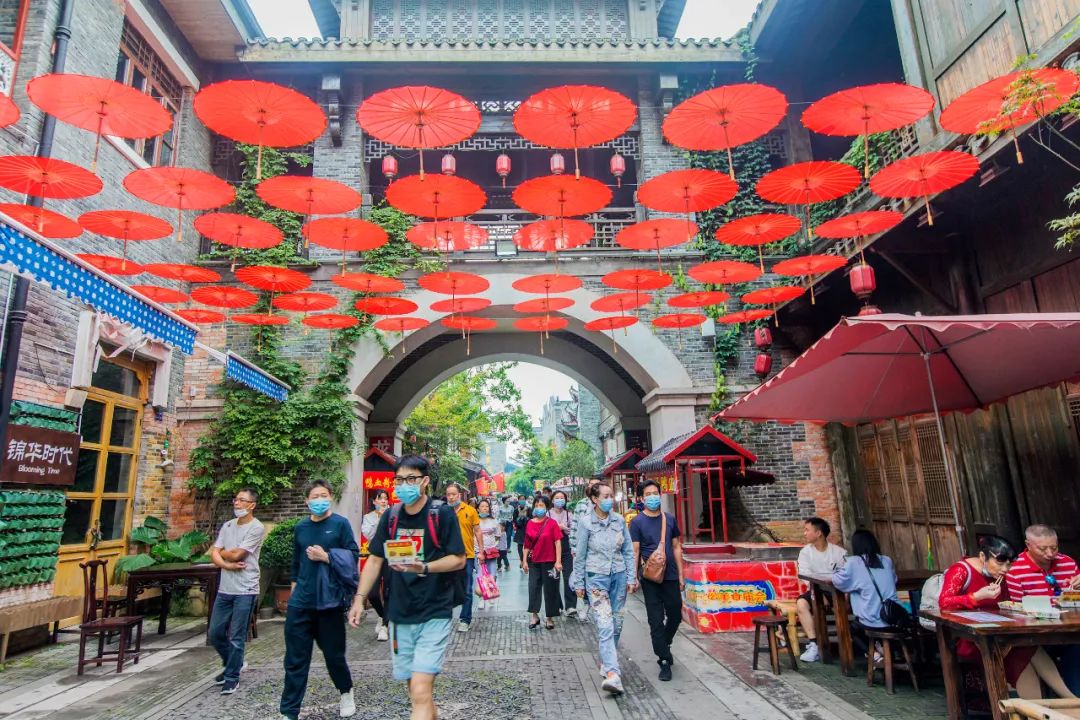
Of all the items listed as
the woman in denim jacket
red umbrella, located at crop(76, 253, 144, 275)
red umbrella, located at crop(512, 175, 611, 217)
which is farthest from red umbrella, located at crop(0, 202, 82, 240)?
the woman in denim jacket

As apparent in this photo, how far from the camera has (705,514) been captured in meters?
10.2

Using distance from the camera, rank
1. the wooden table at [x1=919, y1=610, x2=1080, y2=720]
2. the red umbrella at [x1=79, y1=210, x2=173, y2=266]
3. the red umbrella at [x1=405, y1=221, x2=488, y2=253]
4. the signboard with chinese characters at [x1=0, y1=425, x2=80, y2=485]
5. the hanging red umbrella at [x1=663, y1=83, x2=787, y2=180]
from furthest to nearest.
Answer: the red umbrella at [x1=405, y1=221, x2=488, y2=253] < the red umbrella at [x1=79, y1=210, x2=173, y2=266] < the signboard with chinese characters at [x1=0, y1=425, x2=80, y2=485] < the hanging red umbrella at [x1=663, y1=83, x2=787, y2=180] < the wooden table at [x1=919, y1=610, x2=1080, y2=720]

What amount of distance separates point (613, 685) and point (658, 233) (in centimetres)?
500

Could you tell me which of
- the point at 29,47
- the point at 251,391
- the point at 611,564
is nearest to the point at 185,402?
the point at 251,391

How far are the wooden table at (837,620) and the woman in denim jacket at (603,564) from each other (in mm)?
1601

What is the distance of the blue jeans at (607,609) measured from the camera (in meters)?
4.77

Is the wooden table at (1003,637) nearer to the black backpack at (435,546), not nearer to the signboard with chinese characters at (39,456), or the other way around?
the black backpack at (435,546)

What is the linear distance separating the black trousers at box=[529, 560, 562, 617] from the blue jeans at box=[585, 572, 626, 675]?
91.5 inches

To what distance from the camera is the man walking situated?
5.10 metres

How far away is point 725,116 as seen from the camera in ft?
19.5

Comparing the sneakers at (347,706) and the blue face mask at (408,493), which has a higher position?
the blue face mask at (408,493)

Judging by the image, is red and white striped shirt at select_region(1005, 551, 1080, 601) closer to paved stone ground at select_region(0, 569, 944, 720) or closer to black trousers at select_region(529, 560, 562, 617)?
paved stone ground at select_region(0, 569, 944, 720)

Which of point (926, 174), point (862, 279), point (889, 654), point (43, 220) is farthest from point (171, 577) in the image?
point (926, 174)

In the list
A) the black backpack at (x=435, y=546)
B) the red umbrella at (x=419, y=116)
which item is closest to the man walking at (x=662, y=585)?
the black backpack at (x=435, y=546)
